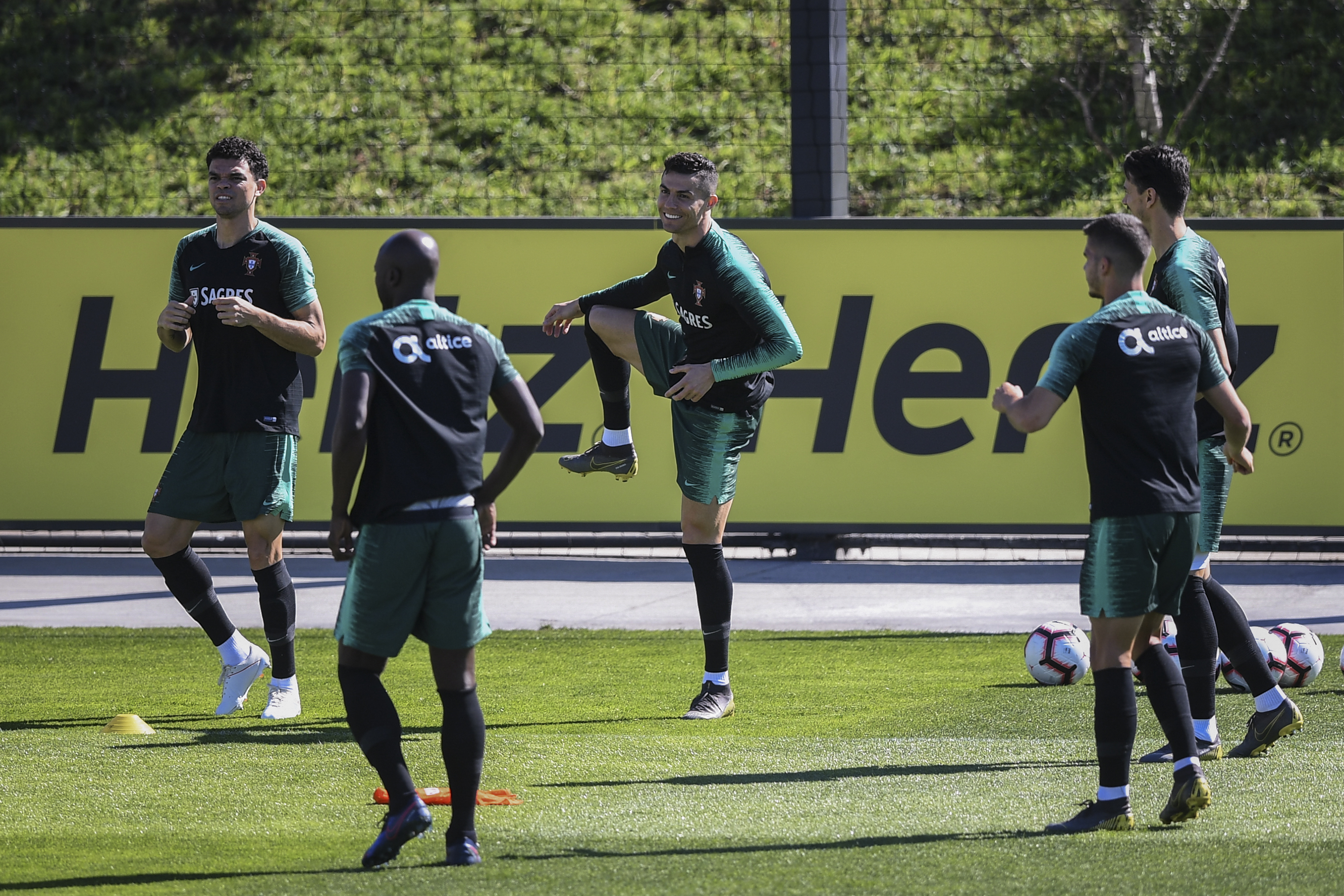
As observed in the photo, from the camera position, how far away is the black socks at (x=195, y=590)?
6.20m

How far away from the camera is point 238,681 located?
628 cm

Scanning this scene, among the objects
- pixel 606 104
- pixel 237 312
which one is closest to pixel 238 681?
pixel 237 312

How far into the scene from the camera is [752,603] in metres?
9.27

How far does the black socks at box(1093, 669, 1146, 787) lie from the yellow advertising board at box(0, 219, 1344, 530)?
5975 mm

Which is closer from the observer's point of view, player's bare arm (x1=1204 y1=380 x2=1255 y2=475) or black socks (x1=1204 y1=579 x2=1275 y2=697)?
player's bare arm (x1=1204 y1=380 x2=1255 y2=475)

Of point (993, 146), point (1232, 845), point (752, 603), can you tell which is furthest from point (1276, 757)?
point (993, 146)

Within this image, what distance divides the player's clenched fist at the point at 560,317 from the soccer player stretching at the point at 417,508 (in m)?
2.42

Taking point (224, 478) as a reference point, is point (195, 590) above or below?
below

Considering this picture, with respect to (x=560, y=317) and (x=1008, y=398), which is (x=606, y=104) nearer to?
(x=560, y=317)

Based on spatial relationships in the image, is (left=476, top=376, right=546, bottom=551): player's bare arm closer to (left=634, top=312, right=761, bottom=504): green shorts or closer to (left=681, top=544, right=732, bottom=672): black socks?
(left=634, top=312, right=761, bottom=504): green shorts

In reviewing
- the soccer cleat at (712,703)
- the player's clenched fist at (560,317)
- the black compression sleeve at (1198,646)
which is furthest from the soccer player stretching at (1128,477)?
the player's clenched fist at (560,317)

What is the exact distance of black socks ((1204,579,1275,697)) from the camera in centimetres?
540

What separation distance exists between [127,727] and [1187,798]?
12.7ft

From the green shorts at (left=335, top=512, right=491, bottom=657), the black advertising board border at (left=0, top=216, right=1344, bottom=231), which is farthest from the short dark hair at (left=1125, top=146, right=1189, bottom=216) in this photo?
the black advertising board border at (left=0, top=216, right=1344, bottom=231)
